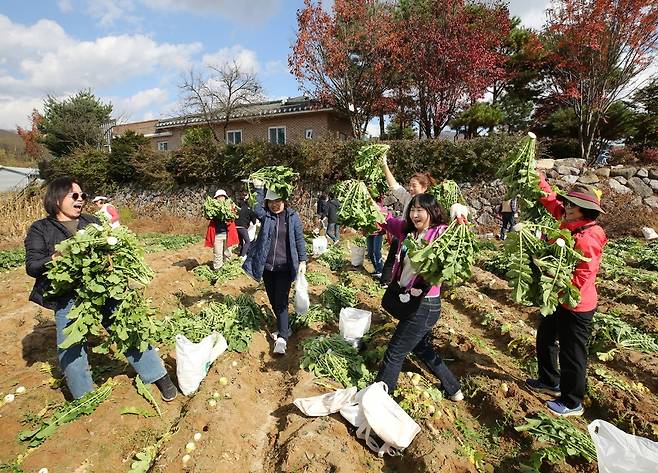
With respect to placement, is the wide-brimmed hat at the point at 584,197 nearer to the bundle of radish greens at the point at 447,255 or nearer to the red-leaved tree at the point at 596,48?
the bundle of radish greens at the point at 447,255

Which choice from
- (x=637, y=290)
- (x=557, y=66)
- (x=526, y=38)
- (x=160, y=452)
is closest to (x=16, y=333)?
(x=160, y=452)

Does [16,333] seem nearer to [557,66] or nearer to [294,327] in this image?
[294,327]

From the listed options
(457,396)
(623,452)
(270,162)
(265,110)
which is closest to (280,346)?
(457,396)

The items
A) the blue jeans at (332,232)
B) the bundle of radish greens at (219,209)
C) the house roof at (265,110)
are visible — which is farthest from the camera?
the house roof at (265,110)

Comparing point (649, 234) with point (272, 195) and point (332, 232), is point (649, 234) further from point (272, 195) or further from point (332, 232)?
point (272, 195)

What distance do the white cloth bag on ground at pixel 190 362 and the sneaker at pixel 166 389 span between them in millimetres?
112

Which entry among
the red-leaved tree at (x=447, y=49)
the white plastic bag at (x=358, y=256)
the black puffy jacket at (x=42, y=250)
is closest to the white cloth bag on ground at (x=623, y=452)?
the black puffy jacket at (x=42, y=250)

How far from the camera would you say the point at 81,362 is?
366cm

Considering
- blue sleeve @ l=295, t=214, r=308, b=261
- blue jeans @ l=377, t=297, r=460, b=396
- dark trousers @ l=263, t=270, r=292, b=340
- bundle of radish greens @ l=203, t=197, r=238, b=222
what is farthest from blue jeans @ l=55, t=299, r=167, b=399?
bundle of radish greens @ l=203, t=197, r=238, b=222

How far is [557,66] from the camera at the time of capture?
50.1 feet

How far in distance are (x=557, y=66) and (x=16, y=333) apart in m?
19.4

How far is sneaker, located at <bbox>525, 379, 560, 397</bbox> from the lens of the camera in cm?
405

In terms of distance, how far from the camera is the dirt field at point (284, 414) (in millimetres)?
3104

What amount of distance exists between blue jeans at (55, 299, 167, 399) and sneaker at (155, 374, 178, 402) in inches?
2.7
